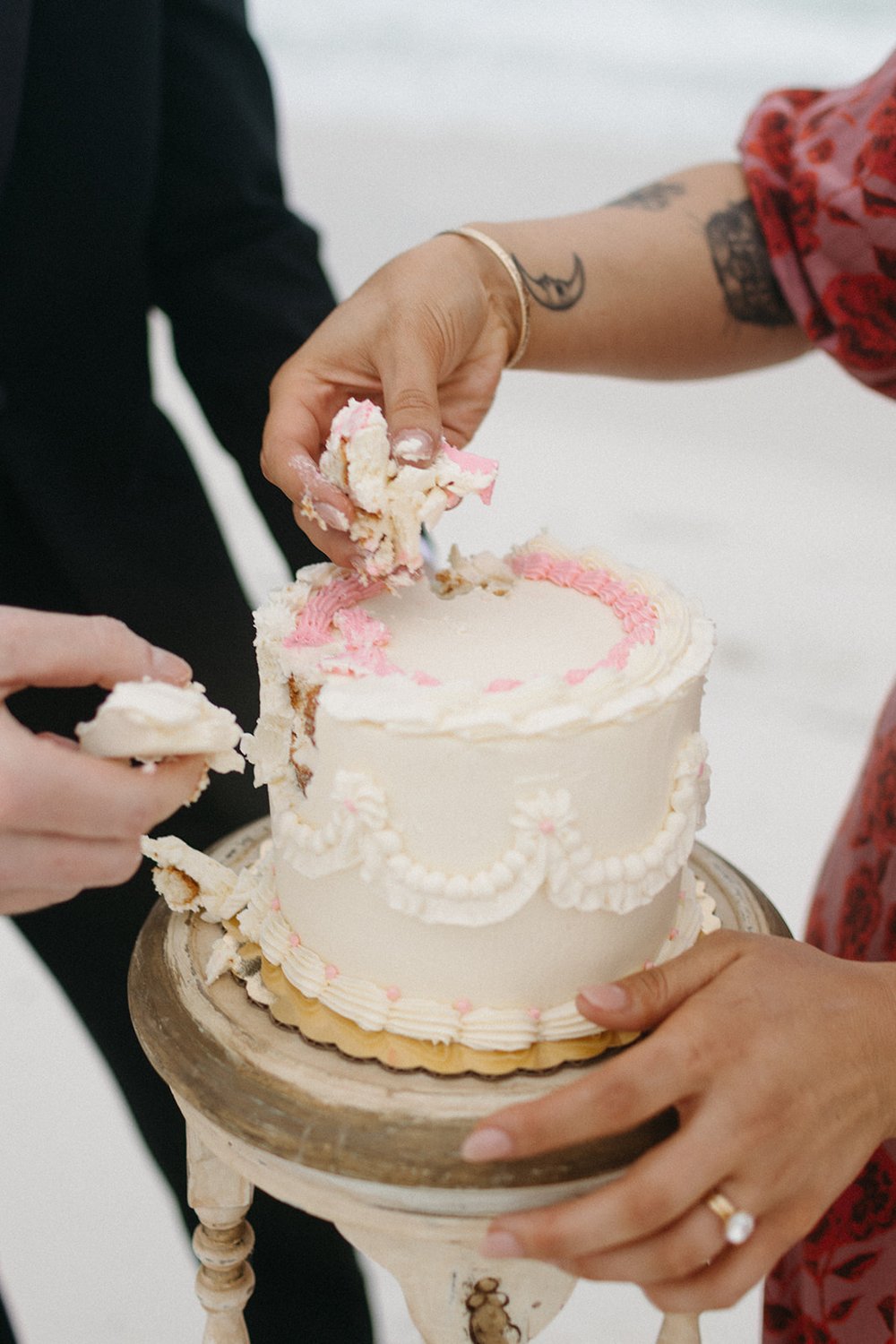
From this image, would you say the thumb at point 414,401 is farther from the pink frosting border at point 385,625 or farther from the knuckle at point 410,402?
the pink frosting border at point 385,625

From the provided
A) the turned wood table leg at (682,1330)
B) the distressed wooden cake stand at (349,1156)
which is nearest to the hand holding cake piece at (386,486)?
the distressed wooden cake stand at (349,1156)

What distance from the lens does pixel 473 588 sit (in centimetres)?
A: 104

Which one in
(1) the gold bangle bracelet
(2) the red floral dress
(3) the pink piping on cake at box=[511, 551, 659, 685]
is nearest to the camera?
(3) the pink piping on cake at box=[511, 551, 659, 685]

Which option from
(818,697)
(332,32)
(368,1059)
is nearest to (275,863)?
(368,1059)

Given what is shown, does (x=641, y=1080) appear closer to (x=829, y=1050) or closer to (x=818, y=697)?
(x=829, y=1050)

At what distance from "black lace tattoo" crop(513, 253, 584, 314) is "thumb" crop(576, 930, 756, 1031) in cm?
71

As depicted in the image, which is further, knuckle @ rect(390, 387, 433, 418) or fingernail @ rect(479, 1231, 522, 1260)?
knuckle @ rect(390, 387, 433, 418)

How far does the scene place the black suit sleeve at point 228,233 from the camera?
1307 mm

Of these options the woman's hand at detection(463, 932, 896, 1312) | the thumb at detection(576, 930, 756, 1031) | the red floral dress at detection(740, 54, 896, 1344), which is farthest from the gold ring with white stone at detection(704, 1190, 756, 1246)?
the red floral dress at detection(740, 54, 896, 1344)

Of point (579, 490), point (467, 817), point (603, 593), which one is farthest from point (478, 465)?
point (579, 490)

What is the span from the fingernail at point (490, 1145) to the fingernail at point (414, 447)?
1.62 feet

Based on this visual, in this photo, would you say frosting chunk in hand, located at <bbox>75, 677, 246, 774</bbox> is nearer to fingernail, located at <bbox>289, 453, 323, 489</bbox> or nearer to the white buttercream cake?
the white buttercream cake

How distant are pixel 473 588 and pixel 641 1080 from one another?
0.46 metres

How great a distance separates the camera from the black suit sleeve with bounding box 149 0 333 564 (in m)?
1.31
